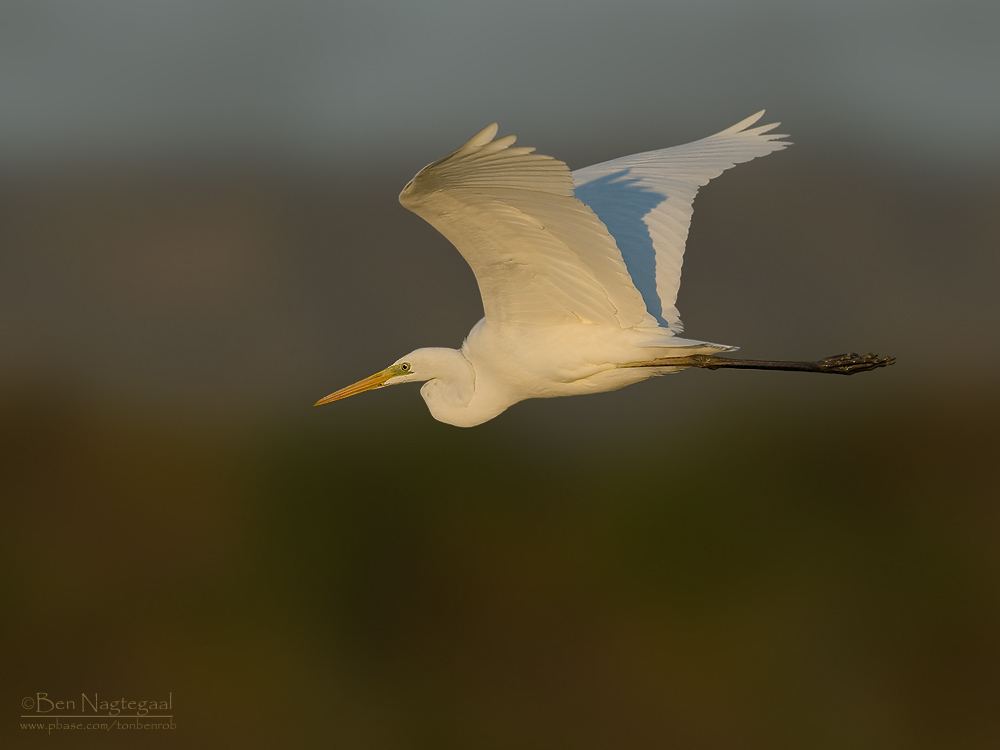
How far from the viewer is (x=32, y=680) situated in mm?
23266

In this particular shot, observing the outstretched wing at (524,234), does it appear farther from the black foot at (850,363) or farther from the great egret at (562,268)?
the black foot at (850,363)

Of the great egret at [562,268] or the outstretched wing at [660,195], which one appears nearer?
the great egret at [562,268]

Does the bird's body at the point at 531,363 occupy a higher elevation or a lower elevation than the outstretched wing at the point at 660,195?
lower

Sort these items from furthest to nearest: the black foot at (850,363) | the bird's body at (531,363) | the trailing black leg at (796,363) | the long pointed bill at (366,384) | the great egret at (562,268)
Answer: the long pointed bill at (366,384) → the black foot at (850,363) → the trailing black leg at (796,363) → the bird's body at (531,363) → the great egret at (562,268)

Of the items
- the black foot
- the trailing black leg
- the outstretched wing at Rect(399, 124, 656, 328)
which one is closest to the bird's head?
the outstretched wing at Rect(399, 124, 656, 328)

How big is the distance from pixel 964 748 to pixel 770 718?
5268 mm

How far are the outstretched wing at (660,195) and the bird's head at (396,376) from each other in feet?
3.83

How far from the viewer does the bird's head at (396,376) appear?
4.58 meters

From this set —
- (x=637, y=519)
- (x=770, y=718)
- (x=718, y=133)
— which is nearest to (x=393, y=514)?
(x=637, y=519)

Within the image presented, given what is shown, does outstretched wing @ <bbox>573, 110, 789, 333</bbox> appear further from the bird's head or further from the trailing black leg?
the bird's head

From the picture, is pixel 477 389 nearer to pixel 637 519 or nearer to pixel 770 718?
pixel 637 519

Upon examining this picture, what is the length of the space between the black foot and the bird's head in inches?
78.1

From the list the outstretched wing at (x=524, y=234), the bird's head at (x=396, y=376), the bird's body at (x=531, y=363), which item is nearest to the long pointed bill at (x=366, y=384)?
the bird's head at (x=396, y=376)

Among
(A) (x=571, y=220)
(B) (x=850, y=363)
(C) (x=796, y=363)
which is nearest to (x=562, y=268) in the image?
(A) (x=571, y=220)
